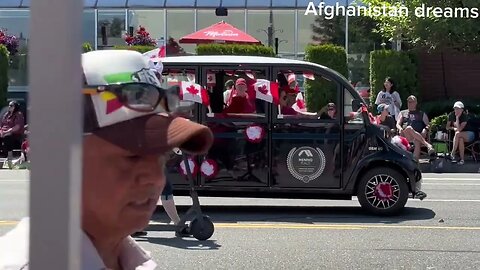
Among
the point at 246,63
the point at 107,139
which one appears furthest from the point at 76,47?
the point at 246,63

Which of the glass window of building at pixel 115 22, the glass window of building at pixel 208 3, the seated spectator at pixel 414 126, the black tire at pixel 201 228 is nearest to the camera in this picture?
the black tire at pixel 201 228

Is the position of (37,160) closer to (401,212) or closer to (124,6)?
(401,212)

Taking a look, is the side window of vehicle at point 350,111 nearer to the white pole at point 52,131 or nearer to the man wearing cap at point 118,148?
the man wearing cap at point 118,148

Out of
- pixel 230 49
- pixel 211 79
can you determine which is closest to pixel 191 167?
pixel 211 79

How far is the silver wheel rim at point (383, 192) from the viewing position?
36.0 feet

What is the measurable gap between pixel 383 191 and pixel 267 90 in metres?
1.94

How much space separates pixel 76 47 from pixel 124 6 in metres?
26.6

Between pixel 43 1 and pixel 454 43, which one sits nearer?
pixel 43 1

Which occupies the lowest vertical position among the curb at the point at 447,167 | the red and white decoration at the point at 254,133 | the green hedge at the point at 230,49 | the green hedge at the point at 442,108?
the curb at the point at 447,167

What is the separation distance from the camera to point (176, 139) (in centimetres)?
184

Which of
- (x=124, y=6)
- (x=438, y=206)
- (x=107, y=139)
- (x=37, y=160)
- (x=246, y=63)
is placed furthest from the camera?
(x=124, y=6)

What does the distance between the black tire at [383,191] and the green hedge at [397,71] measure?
11.9 meters

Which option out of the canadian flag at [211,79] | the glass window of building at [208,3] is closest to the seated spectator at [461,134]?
the canadian flag at [211,79]

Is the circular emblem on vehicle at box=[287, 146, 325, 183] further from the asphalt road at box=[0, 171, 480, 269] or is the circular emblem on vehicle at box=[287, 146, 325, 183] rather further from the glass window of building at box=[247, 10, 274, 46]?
the glass window of building at box=[247, 10, 274, 46]
